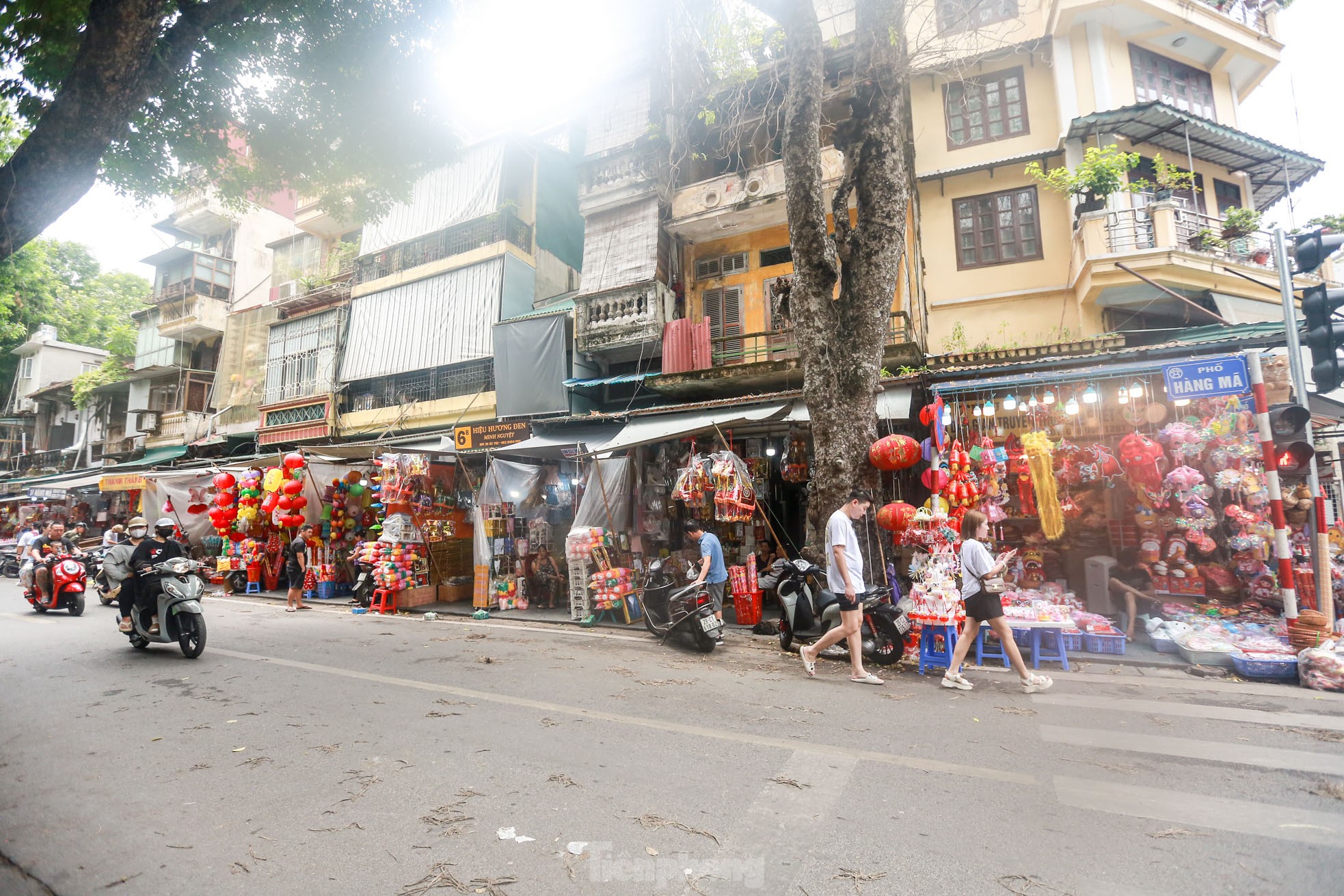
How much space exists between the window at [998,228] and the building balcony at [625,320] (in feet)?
21.9

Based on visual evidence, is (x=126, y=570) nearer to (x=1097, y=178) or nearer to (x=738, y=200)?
(x=738, y=200)

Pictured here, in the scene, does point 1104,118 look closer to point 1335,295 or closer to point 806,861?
point 1335,295

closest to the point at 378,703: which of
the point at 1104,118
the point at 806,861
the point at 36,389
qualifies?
the point at 806,861

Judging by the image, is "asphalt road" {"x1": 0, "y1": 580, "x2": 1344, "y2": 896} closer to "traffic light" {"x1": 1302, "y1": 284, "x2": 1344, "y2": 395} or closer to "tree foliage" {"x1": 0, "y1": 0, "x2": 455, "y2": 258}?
"traffic light" {"x1": 1302, "y1": 284, "x2": 1344, "y2": 395}

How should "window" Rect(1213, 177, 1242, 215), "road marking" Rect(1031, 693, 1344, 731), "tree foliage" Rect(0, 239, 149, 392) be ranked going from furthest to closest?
"tree foliage" Rect(0, 239, 149, 392) → "window" Rect(1213, 177, 1242, 215) → "road marking" Rect(1031, 693, 1344, 731)

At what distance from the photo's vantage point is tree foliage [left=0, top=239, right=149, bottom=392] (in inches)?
1005

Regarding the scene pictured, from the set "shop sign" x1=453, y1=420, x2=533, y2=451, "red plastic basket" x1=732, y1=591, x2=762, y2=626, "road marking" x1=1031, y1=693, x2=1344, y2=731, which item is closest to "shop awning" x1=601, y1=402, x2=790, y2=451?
"shop sign" x1=453, y1=420, x2=533, y2=451

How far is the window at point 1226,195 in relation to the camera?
13.0 metres

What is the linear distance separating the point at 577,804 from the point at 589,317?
39.4ft

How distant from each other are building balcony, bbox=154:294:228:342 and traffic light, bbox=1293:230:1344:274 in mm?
28564

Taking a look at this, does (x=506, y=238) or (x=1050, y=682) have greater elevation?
(x=506, y=238)

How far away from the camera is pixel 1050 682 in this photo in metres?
5.59

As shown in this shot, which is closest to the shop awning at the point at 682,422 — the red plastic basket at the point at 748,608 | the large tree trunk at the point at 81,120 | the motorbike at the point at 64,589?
the red plastic basket at the point at 748,608

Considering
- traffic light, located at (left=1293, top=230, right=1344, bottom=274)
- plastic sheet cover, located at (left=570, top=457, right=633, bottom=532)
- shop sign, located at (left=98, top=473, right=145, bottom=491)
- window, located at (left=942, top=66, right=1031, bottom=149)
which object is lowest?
plastic sheet cover, located at (left=570, top=457, right=633, bottom=532)
